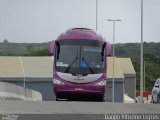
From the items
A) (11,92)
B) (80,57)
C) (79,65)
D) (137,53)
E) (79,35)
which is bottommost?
(137,53)

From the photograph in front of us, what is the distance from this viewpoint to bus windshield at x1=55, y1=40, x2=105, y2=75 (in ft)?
79.9

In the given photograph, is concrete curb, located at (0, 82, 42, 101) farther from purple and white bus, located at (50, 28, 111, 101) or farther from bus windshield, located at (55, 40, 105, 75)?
bus windshield, located at (55, 40, 105, 75)

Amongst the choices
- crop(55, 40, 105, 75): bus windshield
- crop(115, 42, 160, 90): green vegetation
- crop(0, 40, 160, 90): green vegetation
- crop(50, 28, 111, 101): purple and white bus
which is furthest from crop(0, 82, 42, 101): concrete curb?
crop(115, 42, 160, 90): green vegetation

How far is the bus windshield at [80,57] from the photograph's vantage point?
79.9ft

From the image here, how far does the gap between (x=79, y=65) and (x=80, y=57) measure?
1.17 ft

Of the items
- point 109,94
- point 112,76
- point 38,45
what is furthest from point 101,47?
point 38,45

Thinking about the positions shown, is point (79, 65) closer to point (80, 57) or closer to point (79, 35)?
point (80, 57)

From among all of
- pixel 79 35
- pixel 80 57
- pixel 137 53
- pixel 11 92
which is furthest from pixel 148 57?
pixel 80 57

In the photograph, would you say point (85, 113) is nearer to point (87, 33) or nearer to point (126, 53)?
point (87, 33)

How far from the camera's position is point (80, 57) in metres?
24.4

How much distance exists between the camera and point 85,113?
30.9 ft

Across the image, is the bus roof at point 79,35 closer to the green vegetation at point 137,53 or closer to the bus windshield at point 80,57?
the bus windshield at point 80,57

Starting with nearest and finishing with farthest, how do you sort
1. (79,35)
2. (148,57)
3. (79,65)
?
(79,65) → (79,35) → (148,57)

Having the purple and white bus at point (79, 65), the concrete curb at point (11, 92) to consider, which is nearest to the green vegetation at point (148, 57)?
the concrete curb at point (11, 92)
